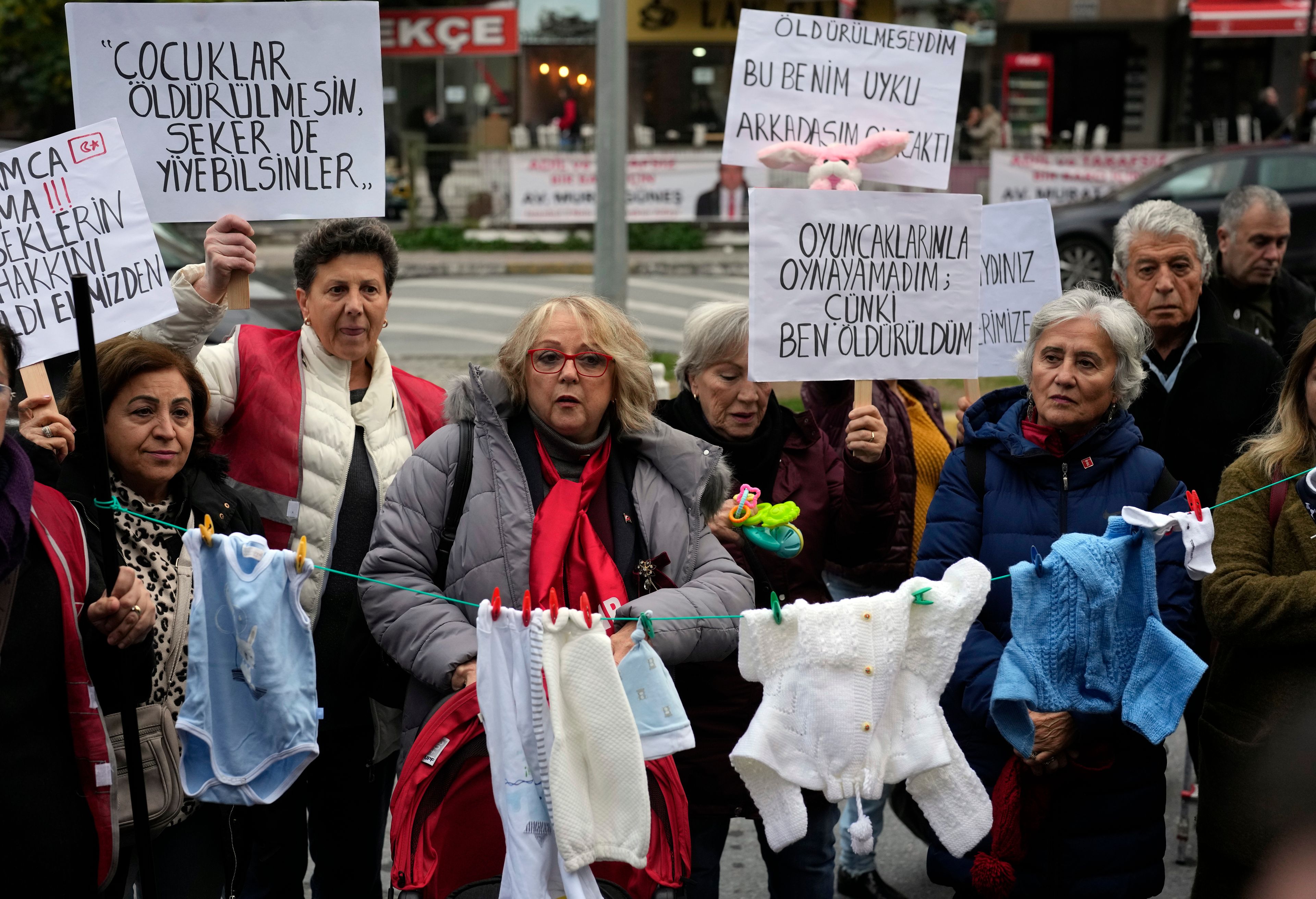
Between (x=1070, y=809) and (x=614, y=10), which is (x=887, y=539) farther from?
(x=614, y=10)

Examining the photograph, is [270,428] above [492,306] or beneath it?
above

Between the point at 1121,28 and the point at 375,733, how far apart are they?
24786mm

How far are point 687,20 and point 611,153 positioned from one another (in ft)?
48.8

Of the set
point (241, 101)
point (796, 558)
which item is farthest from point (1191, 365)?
point (241, 101)

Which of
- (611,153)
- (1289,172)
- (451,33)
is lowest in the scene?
(1289,172)

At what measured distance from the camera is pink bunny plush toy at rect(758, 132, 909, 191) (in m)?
4.08

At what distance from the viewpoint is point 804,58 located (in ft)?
13.8

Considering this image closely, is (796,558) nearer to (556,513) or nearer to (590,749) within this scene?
(556,513)

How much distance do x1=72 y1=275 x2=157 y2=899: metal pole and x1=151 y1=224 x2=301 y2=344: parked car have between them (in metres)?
4.85

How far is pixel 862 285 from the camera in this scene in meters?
3.79

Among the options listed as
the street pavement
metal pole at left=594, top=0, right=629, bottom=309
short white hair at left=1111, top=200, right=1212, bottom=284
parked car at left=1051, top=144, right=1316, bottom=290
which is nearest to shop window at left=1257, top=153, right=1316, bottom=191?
parked car at left=1051, top=144, right=1316, bottom=290

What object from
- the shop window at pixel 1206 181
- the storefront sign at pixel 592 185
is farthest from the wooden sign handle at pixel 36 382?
the storefront sign at pixel 592 185

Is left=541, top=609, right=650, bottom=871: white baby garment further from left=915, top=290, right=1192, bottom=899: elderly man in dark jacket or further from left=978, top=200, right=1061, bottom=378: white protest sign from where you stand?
left=978, top=200, right=1061, bottom=378: white protest sign

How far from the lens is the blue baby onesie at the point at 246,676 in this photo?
9.24 ft
